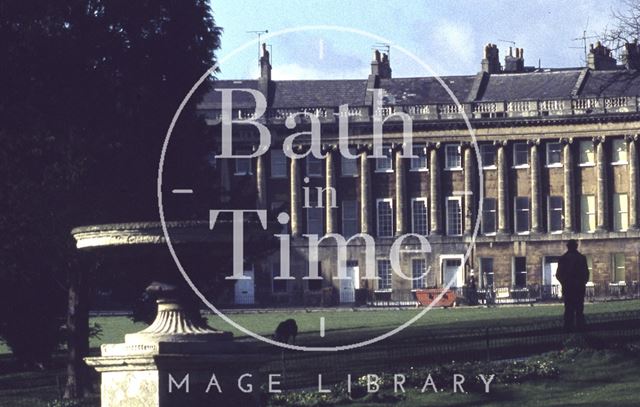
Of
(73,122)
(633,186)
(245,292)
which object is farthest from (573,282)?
(245,292)

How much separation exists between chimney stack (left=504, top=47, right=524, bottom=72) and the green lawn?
45469 millimetres

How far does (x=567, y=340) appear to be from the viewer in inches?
1517

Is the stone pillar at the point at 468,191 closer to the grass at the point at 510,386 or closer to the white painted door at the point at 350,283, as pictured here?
the white painted door at the point at 350,283

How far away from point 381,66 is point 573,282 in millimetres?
85257

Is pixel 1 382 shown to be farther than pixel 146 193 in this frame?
Yes

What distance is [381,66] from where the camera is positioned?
12506 centimetres

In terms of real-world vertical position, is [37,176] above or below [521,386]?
above

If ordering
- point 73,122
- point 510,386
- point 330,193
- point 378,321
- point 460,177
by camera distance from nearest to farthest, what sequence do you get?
point 510,386 → point 73,122 → point 378,321 → point 460,177 → point 330,193

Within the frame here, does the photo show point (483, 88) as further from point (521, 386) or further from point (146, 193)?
point (521, 386)

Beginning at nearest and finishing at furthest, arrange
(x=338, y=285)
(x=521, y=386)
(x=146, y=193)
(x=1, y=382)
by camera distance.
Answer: (x=521, y=386) < (x=146, y=193) < (x=1, y=382) < (x=338, y=285)

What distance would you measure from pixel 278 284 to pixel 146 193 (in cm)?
7789

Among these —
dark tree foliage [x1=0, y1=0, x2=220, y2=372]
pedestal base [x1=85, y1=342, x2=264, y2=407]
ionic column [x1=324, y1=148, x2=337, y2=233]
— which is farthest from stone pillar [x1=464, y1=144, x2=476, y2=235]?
pedestal base [x1=85, y1=342, x2=264, y2=407]

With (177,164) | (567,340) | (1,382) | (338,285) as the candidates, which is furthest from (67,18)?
(338,285)

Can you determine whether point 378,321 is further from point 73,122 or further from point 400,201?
point 400,201
